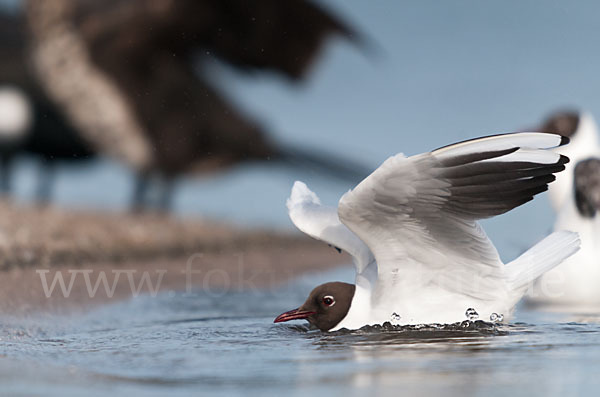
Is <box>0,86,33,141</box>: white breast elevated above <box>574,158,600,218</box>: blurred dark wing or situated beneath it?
elevated above

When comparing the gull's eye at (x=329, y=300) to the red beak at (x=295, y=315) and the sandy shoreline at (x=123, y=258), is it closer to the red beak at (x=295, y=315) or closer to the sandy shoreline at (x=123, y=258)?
the red beak at (x=295, y=315)

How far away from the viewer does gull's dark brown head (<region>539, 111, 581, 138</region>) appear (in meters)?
6.05

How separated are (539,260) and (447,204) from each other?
0.68 metres

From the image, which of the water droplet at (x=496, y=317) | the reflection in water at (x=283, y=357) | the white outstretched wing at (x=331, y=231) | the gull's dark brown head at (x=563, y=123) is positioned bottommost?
the reflection in water at (x=283, y=357)

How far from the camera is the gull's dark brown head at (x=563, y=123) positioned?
6047 millimetres

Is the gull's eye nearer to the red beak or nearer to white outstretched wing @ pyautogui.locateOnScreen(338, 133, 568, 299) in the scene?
the red beak

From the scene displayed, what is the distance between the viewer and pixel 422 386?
2244 millimetres

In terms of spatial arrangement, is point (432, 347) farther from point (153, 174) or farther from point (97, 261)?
point (153, 174)

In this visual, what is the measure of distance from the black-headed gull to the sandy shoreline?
1555 millimetres

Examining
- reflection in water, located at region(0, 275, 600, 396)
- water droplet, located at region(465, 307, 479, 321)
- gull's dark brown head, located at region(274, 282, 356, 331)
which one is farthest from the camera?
gull's dark brown head, located at region(274, 282, 356, 331)

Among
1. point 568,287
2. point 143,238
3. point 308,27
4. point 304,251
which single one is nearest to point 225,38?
point 308,27

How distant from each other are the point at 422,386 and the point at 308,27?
7540 millimetres

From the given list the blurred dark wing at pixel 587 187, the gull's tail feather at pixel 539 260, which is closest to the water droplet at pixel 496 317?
the gull's tail feather at pixel 539 260

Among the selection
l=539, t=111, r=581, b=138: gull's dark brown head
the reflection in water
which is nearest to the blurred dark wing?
l=539, t=111, r=581, b=138: gull's dark brown head
